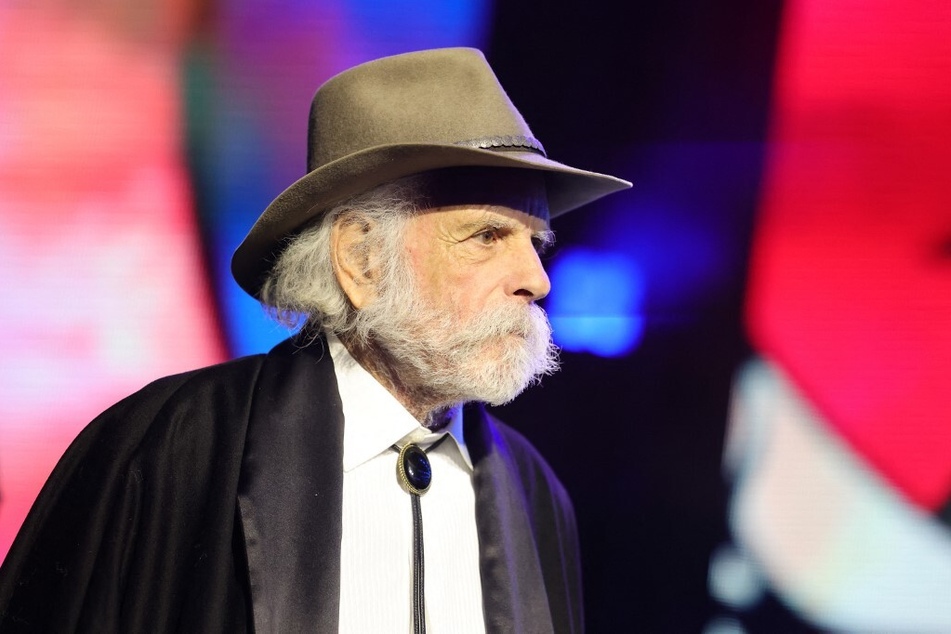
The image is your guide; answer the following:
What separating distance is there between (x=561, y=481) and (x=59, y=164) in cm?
149

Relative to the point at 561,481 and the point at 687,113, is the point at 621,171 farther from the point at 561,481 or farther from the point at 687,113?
the point at 561,481

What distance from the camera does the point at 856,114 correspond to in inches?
92.0

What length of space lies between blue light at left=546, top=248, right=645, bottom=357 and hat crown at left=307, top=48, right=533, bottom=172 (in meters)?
0.56

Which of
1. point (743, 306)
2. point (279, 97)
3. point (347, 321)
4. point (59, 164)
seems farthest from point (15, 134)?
point (743, 306)

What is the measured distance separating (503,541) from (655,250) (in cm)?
86

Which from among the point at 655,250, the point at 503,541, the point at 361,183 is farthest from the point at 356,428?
the point at 655,250

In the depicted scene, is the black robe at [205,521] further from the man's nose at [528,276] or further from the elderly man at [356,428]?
the man's nose at [528,276]

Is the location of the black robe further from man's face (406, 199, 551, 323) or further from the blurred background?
the blurred background

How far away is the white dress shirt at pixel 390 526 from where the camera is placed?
182cm

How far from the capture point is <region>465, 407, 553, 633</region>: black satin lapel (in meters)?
1.93

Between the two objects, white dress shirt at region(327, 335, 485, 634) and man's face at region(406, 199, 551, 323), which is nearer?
white dress shirt at region(327, 335, 485, 634)

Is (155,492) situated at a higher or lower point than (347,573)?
higher

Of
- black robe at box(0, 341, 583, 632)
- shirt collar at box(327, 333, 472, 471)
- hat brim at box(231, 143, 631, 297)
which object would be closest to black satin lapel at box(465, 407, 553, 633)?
black robe at box(0, 341, 583, 632)

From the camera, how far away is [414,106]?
1.93 m
